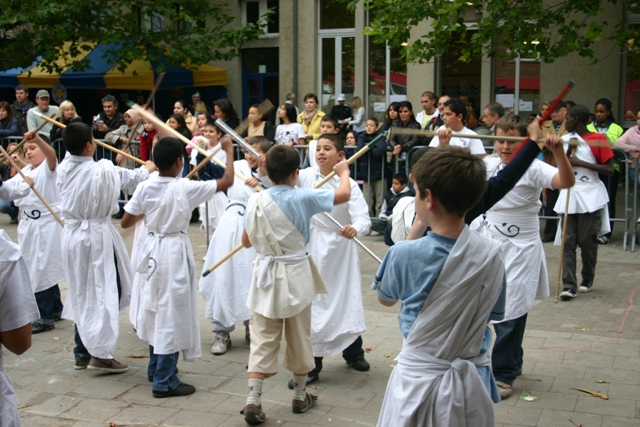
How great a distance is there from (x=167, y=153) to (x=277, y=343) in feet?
4.92

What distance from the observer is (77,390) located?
586 cm

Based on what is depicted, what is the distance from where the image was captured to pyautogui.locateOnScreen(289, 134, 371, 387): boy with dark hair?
6023 millimetres

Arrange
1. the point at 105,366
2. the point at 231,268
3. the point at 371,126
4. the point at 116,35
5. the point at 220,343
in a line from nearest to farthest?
the point at 105,366, the point at 220,343, the point at 231,268, the point at 371,126, the point at 116,35

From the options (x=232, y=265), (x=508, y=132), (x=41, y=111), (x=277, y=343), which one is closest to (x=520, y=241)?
(x=508, y=132)

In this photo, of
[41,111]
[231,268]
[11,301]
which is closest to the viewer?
[11,301]

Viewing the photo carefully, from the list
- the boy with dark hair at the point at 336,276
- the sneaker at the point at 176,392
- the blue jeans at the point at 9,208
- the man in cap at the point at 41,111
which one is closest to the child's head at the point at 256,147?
the boy with dark hair at the point at 336,276

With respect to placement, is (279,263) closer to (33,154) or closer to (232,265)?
(232,265)

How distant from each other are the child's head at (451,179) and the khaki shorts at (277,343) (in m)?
2.13

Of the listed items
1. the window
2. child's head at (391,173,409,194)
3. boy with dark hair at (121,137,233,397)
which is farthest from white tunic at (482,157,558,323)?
the window

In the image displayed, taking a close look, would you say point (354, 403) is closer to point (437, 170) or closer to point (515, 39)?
point (437, 170)

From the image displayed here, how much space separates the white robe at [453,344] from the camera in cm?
330

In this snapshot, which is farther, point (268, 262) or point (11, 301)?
point (268, 262)

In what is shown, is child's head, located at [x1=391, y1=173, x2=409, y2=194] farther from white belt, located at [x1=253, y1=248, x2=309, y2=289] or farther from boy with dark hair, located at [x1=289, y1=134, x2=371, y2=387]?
white belt, located at [x1=253, y1=248, x2=309, y2=289]

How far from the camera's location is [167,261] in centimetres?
570
